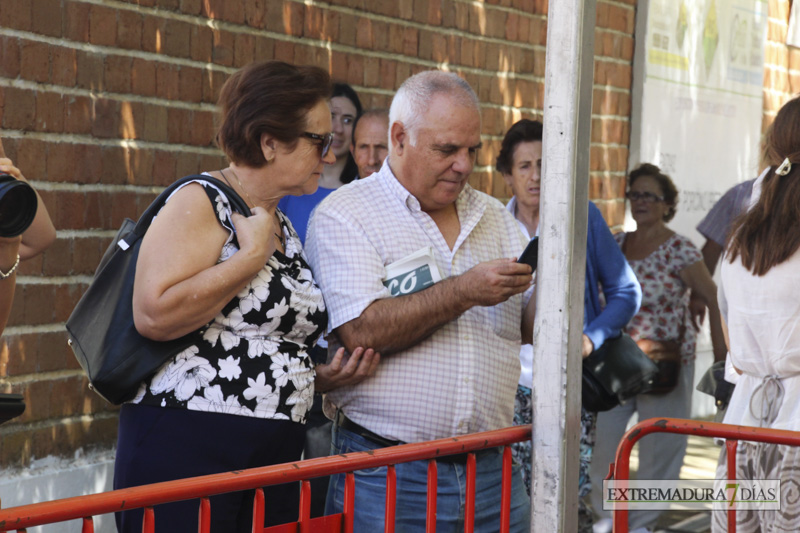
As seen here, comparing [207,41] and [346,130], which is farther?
[346,130]

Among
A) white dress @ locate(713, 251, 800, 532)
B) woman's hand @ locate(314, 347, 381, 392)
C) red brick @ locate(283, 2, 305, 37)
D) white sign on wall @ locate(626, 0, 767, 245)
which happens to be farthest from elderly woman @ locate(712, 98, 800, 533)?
white sign on wall @ locate(626, 0, 767, 245)

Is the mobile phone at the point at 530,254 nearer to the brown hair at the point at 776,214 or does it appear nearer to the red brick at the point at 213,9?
the brown hair at the point at 776,214

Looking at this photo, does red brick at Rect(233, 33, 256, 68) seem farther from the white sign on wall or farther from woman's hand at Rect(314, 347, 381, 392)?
the white sign on wall

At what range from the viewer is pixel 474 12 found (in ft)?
19.0

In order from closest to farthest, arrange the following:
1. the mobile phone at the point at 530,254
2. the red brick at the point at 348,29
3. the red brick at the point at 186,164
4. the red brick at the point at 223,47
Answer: the mobile phone at the point at 530,254
the red brick at the point at 186,164
the red brick at the point at 223,47
the red brick at the point at 348,29

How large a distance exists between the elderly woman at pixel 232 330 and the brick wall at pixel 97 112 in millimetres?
1300

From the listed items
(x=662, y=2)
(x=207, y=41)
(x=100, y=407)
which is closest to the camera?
(x=100, y=407)

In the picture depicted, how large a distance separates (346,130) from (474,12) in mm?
1697

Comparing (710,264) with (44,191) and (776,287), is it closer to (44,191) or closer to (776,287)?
(776,287)

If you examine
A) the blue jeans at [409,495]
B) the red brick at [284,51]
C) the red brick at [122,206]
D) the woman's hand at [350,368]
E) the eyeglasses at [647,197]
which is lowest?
the blue jeans at [409,495]

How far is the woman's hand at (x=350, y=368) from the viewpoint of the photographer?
2539 mm

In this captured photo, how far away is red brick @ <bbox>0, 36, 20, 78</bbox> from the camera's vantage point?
341cm

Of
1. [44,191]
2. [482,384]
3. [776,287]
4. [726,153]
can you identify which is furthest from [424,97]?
[726,153]

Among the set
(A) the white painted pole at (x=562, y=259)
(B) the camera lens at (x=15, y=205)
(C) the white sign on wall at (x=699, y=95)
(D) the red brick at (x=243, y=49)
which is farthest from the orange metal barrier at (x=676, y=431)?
(C) the white sign on wall at (x=699, y=95)
